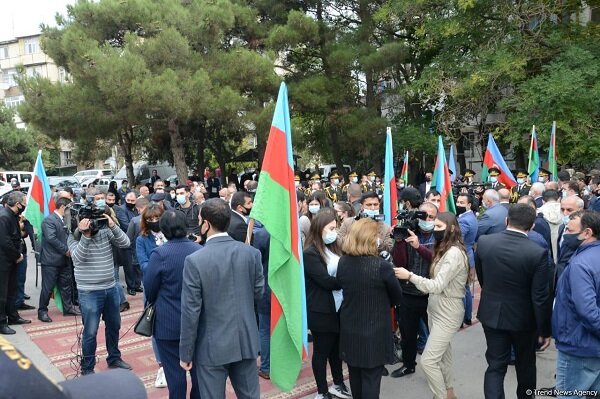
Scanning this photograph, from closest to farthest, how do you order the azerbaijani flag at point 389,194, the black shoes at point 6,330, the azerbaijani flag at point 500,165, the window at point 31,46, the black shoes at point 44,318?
the azerbaijani flag at point 389,194 → the black shoes at point 6,330 → the black shoes at point 44,318 → the azerbaijani flag at point 500,165 → the window at point 31,46

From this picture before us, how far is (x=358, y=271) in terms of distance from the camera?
12.1ft

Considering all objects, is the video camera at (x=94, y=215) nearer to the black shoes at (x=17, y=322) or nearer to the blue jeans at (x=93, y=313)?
the blue jeans at (x=93, y=313)

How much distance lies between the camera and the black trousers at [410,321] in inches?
189

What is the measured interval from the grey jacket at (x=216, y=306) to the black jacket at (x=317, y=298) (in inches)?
30.7

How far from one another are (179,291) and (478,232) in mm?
3858

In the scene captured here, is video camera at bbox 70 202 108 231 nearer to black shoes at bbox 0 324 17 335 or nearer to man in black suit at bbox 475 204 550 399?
black shoes at bbox 0 324 17 335

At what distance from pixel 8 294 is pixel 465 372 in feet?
19.3

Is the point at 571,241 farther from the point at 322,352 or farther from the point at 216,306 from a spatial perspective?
the point at 216,306

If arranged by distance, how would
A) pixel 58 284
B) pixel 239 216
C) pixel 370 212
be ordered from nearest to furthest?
pixel 370 212 < pixel 239 216 < pixel 58 284

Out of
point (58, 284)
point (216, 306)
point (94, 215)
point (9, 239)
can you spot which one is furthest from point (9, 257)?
point (216, 306)

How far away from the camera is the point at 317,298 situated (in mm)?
4234

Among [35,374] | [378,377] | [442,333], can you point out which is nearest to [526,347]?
[442,333]

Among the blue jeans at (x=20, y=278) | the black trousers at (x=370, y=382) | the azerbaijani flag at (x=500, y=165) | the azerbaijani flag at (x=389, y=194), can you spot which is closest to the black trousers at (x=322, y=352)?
the black trousers at (x=370, y=382)

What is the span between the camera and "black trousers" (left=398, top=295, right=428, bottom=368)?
481 cm
